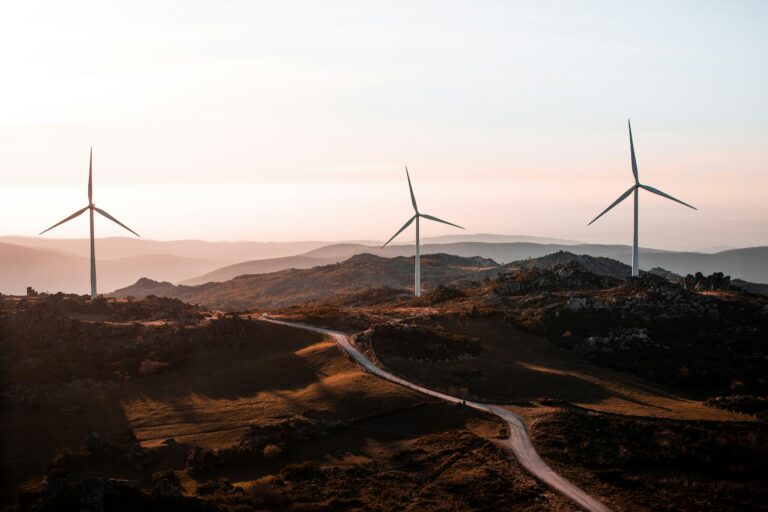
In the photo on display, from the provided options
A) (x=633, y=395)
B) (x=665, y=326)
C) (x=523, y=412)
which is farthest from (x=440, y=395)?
(x=665, y=326)

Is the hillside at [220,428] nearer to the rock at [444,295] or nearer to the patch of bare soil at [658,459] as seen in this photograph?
the patch of bare soil at [658,459]

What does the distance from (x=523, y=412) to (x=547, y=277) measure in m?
62.6

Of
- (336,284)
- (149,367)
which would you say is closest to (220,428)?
(149,367)

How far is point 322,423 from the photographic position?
177ft

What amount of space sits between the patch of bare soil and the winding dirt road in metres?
0.75

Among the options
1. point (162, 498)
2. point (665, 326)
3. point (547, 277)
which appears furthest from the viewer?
point (547, 277)

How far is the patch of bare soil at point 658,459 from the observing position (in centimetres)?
3934

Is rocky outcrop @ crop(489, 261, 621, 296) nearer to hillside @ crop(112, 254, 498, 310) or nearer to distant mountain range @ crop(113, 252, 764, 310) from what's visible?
distant mountain range @ crop(113, 252, 764, 310)

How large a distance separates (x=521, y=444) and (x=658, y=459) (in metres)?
9.08

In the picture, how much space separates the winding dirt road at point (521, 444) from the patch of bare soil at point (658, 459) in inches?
29.5

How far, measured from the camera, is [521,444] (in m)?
47.8

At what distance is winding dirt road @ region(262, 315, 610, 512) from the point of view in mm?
39500

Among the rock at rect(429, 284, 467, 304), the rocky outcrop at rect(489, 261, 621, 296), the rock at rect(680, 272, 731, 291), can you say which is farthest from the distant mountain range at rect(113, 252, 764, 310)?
the rock at rect(680, 272, 731, 291)

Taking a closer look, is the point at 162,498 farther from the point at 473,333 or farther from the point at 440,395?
the point at 473,333
